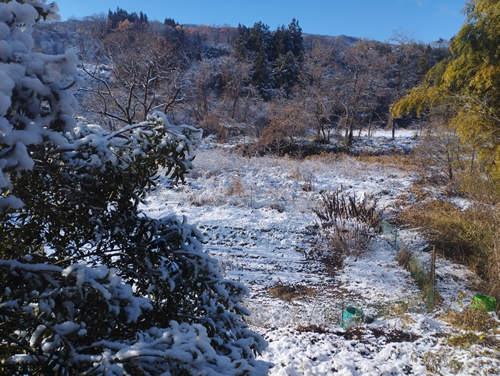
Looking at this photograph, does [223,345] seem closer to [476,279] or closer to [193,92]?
[476,279]

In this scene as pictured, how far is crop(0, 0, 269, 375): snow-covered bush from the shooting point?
0.90m

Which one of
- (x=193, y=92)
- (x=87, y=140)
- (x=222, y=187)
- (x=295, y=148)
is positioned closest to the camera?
(x=87, y=140)

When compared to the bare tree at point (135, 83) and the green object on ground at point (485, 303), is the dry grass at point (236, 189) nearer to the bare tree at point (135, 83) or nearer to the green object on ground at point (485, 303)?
the bare tree at point (135, 83)

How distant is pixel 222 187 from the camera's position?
33.3 ft

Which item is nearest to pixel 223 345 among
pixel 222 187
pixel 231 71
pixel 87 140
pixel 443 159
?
pixel 87 140

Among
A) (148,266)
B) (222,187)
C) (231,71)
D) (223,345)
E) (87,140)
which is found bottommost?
(222,187)

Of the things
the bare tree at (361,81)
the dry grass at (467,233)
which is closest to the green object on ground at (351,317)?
the dry grass at (467,233)

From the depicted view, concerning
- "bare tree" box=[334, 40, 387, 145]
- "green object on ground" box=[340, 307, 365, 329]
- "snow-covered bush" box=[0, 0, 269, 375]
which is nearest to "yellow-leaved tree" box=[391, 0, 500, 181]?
"green object on ground" box=[340, 307, 365, 329]

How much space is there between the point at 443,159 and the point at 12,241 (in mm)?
11773

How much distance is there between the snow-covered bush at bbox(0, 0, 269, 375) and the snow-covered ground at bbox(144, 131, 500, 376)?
2.17 metres

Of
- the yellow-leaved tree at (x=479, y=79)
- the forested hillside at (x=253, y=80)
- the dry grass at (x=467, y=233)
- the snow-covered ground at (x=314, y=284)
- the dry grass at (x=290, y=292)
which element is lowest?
the dry grass at (x=290, y=292)

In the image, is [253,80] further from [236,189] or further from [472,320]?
[472,320]

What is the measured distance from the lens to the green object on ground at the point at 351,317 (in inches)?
160

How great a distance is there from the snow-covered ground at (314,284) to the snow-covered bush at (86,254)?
2168 mm
